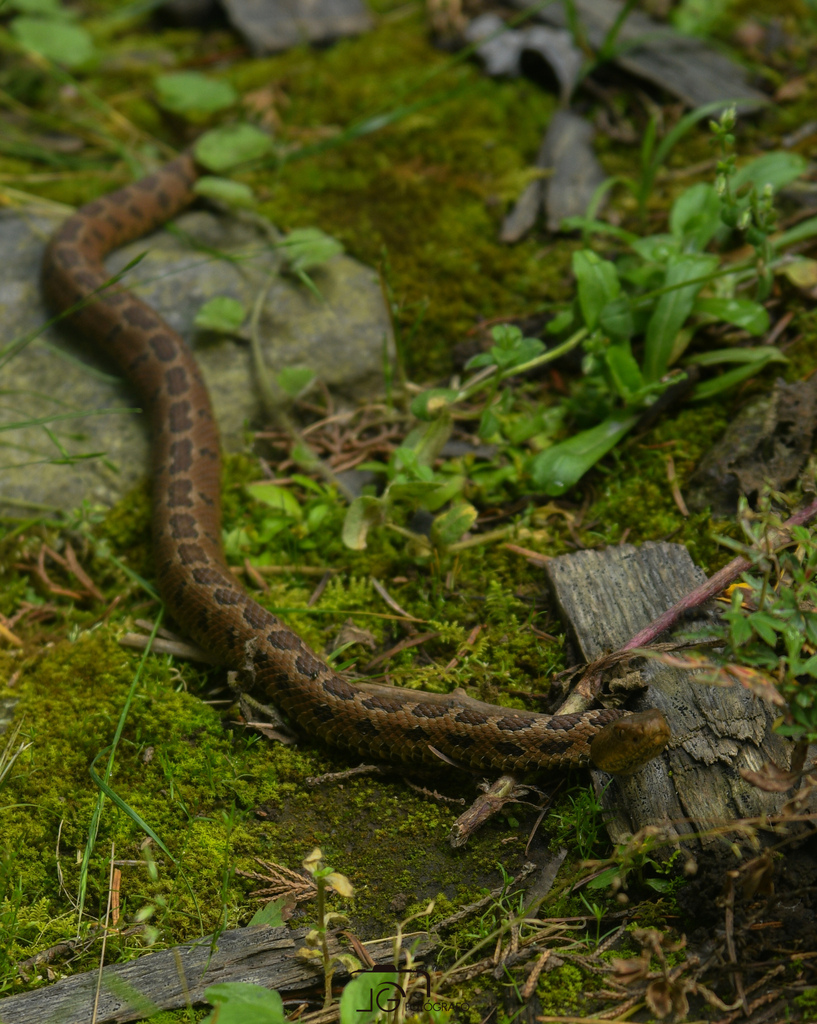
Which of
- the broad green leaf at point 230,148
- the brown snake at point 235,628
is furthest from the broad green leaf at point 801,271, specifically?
the broad green leaf at point 230,148

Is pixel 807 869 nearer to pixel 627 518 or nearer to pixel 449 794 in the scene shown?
pixel 449 794

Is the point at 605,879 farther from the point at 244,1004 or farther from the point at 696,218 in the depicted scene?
the point at 696,218

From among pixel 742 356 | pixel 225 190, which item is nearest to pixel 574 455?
pixel 742 356

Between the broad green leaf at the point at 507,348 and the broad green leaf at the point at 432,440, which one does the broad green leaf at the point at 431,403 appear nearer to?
the broad green leaf at the point at 432,440

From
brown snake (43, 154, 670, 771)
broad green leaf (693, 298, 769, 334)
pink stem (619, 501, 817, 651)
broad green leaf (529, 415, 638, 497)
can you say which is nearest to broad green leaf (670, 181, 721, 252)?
broad green leaf (693, 298, 769, 334)

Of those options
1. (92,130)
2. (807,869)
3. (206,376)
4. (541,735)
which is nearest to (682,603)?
(541,735)
